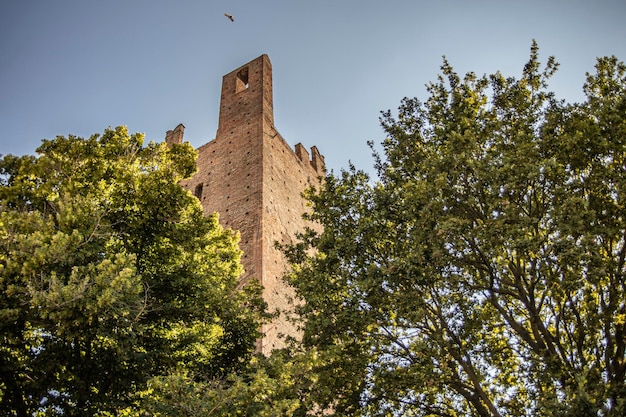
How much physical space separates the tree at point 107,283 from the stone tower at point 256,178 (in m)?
4.34

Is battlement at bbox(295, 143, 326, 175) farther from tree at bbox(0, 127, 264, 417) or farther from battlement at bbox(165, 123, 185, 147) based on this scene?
tree at bbox(0, 127, 264, 417)

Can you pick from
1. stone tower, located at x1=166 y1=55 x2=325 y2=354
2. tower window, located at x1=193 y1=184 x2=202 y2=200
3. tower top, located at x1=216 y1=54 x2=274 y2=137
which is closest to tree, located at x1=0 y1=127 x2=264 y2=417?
stone tower, located at x1=166 y1=55 x2=325 y2=354

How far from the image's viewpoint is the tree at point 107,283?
5.38 meters

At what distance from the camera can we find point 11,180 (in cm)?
723

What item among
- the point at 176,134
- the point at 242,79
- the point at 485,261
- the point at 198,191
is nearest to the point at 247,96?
the point at 242,79

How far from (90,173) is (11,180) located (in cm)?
117

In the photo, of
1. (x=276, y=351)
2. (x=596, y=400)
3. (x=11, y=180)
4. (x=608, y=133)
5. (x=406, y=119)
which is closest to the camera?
(x=596, y=400)

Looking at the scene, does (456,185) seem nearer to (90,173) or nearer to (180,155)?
(180,155)

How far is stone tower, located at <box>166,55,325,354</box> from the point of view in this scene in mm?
13891

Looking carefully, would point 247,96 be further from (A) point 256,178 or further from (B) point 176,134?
(A) point 256,178

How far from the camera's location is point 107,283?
5289mm

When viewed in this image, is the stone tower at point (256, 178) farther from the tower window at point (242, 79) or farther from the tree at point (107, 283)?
the tree at point (107, 283)

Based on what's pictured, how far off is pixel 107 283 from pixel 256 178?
11.6 metres

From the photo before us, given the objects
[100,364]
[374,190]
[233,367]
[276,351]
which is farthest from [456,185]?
[100,364]
